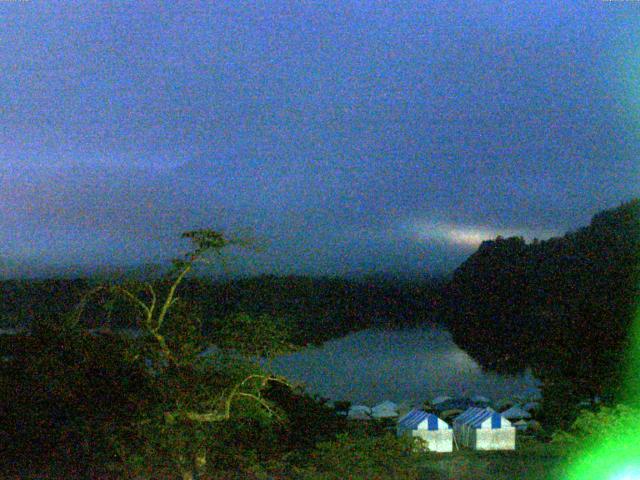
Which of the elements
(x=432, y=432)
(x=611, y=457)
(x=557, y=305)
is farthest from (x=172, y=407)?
(x=557, y=305)

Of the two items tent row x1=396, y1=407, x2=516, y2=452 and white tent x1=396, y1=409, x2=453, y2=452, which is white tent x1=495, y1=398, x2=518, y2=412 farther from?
white tent x1=396, y1=409, x2=453, y2=452

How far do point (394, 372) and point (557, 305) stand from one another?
11857 millimetres

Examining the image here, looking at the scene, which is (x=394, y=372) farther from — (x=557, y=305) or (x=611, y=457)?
(x=611, y=457)

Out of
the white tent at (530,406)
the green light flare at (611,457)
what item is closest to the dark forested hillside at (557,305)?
the white tent at (530,406)

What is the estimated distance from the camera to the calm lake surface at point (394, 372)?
34188 millimetres

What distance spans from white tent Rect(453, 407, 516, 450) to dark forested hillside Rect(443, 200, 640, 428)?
3.51 m

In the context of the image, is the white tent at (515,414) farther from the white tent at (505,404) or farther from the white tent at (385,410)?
the white tent at (385,410)

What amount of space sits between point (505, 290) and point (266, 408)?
65.2m

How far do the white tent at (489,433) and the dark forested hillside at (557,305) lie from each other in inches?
138

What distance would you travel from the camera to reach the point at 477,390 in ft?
134

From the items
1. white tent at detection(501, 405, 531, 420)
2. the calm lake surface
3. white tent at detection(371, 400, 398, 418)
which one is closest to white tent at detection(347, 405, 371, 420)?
white tent at detection(371, 400, 398, 418)

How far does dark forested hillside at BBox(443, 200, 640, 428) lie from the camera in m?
16.7

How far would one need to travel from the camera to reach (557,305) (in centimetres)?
4778

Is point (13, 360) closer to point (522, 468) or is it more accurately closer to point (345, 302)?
point (522, 468)
